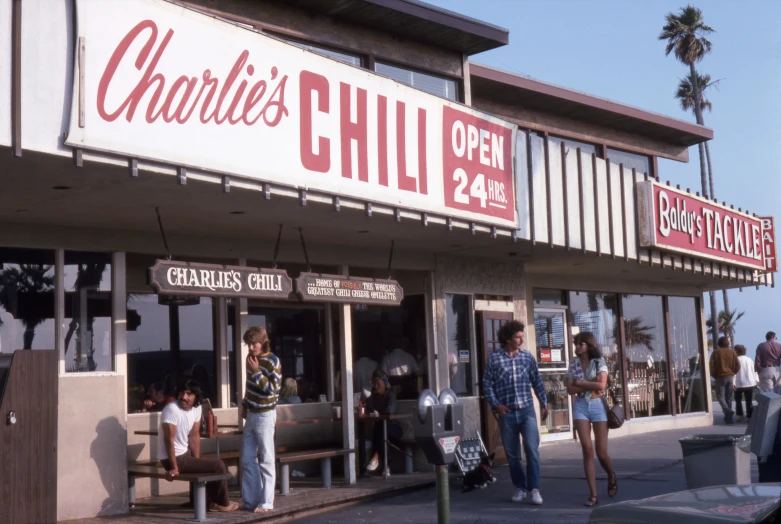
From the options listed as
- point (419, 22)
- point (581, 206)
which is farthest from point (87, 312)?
point (581, 206)

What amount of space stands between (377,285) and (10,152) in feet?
16.8

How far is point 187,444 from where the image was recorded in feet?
32.4

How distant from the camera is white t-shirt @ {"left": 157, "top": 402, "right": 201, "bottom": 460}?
9664mm

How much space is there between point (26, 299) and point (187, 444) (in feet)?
7.18

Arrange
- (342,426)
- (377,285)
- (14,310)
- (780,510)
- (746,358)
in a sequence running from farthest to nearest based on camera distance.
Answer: (746,358) < (342,426) < (377,285) < (14,310) < (780,510)

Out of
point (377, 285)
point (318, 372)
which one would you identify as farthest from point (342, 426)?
point (377, 285)

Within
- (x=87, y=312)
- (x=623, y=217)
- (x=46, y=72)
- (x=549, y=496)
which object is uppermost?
(x=46, y=72)

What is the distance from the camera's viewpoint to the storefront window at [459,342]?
13.7 m

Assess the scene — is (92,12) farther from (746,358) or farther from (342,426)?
(746,358)

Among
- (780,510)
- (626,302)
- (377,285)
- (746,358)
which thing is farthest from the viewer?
(746,358)

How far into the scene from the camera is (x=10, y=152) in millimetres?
6719

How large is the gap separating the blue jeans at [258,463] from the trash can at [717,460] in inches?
161

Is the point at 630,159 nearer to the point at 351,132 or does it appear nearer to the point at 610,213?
the point at 610,213

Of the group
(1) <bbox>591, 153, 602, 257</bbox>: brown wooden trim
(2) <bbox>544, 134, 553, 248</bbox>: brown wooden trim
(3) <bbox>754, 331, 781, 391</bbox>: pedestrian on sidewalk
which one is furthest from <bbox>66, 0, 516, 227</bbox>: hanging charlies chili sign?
(3) <bbox>754, 331, 781, 391</bbox>: pedestrian on sidewalk
